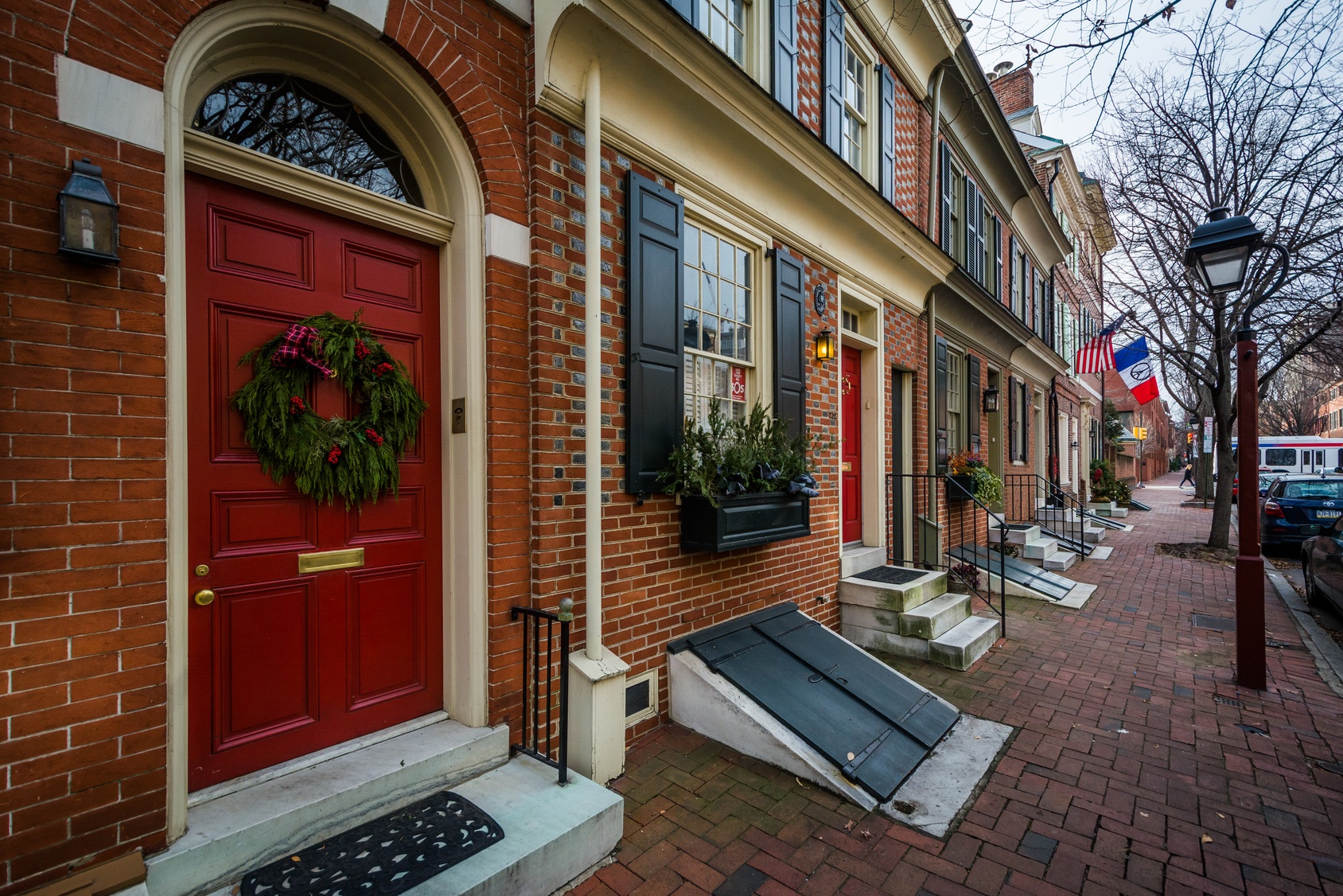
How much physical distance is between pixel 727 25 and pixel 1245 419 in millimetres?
5122

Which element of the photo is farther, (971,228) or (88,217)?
(971,228)

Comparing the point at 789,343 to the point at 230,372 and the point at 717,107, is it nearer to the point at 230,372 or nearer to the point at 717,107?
the point at 717,107

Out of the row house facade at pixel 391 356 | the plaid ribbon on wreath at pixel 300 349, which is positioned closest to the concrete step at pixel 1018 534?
the row house facade at pixel 391 356

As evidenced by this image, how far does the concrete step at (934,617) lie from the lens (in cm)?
515

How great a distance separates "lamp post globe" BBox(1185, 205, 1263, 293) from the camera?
15.6 feet

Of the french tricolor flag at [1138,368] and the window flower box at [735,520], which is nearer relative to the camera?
the window flower box at [735,520]

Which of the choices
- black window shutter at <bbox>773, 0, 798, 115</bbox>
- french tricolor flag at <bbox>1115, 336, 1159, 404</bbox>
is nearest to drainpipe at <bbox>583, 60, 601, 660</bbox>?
black window shutter at <bbox>773, 0, 798, 115</bbox>

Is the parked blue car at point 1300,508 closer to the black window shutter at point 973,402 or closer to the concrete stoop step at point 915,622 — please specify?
the black window shutter at point 973,402

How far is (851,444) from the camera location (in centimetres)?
659

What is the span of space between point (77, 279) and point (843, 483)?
579 cm

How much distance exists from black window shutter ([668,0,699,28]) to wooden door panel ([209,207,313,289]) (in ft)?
9.30

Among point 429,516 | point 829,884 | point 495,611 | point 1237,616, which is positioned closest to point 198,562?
point 429,516

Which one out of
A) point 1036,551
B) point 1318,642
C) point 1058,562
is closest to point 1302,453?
point 1058,562

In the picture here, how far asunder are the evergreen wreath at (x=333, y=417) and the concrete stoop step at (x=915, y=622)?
414cm
